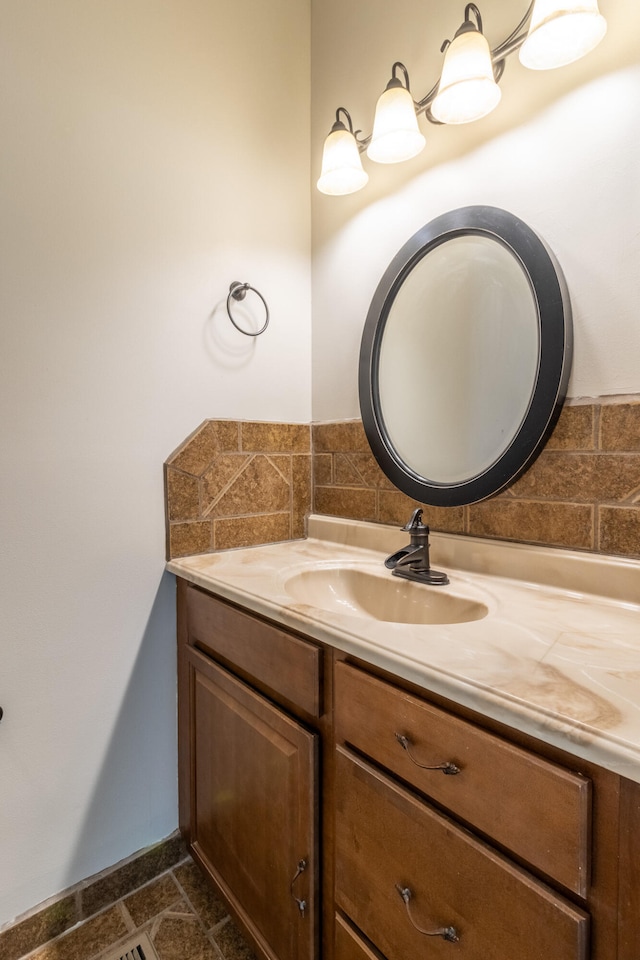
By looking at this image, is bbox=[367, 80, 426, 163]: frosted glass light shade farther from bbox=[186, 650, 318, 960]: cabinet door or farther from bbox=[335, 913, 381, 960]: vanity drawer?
bbox=[335, 913, 381, 960]: vanity drawer

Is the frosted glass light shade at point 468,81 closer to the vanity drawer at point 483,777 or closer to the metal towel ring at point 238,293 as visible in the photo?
the metal towel ring at point 238,293

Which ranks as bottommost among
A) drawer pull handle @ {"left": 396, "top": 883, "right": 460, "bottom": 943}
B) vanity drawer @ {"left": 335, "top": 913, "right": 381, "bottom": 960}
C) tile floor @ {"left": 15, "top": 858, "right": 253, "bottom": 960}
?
tile floor @ {"left": 15, "top": 858, "right": 253, "bottom": 960}

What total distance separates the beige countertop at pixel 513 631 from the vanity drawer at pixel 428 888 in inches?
7.3

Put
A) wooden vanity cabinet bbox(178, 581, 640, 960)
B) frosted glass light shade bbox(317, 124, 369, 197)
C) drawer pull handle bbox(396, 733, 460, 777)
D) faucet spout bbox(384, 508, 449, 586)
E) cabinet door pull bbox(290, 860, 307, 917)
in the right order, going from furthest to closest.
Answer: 1. frosted glass light shade bbox(317, 124, 369, 197)
2. faucet spout bbox(384, 508, 449, 586)
3. cabinet door pull bbox(290, 860, 307, 917)
4. drawer pull handle bbox(396, 733, 460, 777)
5. wooden vanity cabinet bbox(178, 581, 640, 960)

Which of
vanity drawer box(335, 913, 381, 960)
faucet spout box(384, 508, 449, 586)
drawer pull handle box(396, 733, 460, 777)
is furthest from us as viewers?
faucet spout box(384, 508, 449, 586)

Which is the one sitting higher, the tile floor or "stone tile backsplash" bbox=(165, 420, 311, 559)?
"stone tile backsplash" bbox=(165, 420, 311, 559)

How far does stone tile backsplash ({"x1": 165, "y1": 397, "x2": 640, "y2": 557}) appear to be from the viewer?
934 mm

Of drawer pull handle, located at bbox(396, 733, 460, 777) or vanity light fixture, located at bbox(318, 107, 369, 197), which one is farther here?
vanity light fixture, located at bbox(318, 107, 369, 197)

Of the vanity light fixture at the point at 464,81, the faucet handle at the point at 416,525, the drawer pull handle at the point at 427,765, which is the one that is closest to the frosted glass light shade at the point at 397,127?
the vanity light fixture at the point at 464,81

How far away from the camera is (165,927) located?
1.14m

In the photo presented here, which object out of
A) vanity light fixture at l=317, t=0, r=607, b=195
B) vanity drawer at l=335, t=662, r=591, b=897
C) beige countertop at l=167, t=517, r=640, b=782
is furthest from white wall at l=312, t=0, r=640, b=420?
vanity drawer at l=335, t=662, r=591, b=897

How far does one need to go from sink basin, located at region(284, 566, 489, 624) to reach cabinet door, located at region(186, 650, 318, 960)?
270 millimetres

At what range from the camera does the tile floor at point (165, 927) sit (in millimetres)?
1084

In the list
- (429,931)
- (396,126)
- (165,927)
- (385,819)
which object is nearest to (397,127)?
(396,126)
